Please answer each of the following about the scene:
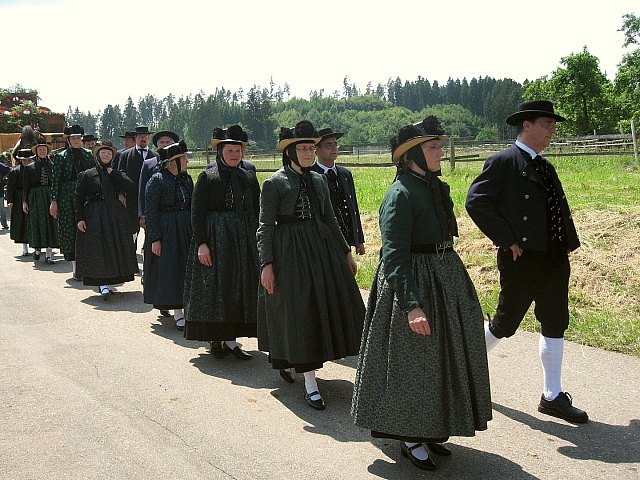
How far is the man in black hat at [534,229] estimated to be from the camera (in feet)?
15.5

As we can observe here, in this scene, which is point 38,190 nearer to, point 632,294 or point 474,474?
point 632,294

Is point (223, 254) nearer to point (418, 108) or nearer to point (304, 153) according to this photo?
point (304, 153)

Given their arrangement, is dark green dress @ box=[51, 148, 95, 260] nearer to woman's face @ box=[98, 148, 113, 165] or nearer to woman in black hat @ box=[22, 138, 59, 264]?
woman's face @ box=[98, 148, 113, 165]

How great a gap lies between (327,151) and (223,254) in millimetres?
1391

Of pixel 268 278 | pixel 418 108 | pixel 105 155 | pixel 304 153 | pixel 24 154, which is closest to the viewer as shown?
pixel 268 278

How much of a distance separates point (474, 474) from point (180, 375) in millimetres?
2901

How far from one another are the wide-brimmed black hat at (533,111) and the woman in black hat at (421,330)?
39.1 inches

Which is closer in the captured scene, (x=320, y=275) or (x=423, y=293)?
(x=423, y=293)

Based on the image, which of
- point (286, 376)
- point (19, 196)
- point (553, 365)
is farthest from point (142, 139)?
point (553, 365)

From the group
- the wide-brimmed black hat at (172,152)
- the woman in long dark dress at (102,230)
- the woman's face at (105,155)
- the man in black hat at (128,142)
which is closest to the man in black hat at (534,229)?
the wide-brimmed black hat at (172,152)

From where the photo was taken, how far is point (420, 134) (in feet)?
13.3

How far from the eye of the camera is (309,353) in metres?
5.15

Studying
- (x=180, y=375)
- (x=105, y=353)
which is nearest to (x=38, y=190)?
(x=105, y=353)

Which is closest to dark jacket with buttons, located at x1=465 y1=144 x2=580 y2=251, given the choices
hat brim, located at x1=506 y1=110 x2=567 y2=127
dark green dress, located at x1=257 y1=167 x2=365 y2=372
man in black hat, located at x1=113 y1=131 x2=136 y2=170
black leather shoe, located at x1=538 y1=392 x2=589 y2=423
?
hat brim, located at x1=506 y1=110 x2=567 y2=127
